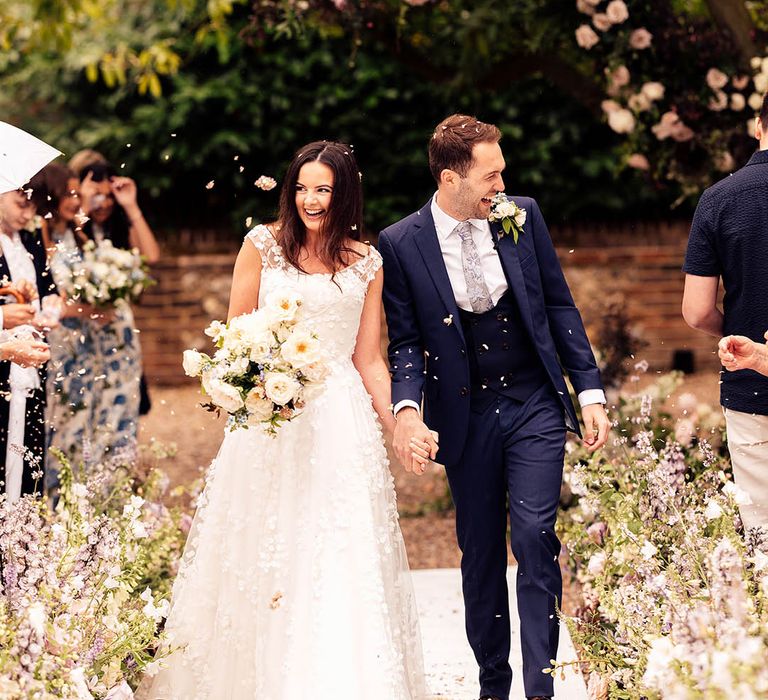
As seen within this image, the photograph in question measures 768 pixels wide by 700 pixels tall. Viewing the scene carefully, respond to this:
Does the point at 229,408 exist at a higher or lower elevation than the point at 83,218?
lower

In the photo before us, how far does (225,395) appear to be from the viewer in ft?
13.1

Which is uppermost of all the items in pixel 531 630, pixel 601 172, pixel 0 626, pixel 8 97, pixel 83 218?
pixel 8 97

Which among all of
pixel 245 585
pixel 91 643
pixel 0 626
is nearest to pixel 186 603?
pixel 245 585

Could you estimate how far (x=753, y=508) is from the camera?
165 inches

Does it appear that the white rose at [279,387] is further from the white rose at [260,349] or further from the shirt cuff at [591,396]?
the shirt cuff at [591,396]

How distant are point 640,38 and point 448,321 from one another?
10.2 feet

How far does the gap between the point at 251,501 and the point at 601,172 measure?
886 cm

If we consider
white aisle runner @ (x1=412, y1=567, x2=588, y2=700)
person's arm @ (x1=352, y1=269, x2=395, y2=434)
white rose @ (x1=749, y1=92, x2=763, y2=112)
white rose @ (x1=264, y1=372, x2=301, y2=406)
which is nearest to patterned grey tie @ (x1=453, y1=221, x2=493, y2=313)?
person's arm @ (x1=352, y1=269, x2=395, y2=434)

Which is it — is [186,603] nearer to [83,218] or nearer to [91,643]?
[91,643]

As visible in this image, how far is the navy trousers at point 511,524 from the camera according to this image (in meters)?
4.24

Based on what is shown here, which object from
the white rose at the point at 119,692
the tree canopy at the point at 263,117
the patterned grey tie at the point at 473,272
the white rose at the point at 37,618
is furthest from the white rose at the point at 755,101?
the white rose at the point at 37,618

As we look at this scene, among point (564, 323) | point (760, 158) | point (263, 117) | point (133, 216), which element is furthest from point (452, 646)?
point (263, 117)

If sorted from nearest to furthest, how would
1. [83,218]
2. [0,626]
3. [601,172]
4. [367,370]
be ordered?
[0,626] < [367,370] < [83,218] < [601,172]

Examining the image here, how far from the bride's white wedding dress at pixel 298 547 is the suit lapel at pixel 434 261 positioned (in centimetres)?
19
